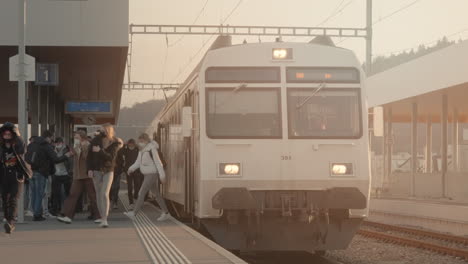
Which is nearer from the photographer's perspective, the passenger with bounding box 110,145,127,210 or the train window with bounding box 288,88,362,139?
the train window with bounding box 288,88,362,139

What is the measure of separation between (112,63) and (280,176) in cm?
1461

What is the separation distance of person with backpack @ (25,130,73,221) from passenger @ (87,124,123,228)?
1.38 meters

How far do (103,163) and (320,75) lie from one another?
13.9 ft

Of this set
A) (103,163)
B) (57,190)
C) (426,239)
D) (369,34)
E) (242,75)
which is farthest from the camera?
(369,34)

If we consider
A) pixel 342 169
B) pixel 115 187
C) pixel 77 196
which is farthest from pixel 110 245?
pixel 115 187

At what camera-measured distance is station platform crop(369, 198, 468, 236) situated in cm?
2227

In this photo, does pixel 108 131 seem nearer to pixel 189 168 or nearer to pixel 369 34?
pixel 189 168

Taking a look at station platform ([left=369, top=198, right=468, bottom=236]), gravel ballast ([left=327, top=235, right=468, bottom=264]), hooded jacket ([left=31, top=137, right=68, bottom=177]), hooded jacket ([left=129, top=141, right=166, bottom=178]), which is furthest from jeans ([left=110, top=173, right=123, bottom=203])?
station platform ([left=369, top=198, right=468, bottom=236])

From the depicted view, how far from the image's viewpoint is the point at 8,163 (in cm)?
1321

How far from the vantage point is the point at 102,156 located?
15.8 metres

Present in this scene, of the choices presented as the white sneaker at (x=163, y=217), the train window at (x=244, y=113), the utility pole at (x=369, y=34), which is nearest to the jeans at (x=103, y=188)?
the white sneaker at (x=163, y=217)

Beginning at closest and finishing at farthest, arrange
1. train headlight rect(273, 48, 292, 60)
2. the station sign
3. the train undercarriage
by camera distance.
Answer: the train undercarriage < train headlight rect(273, 48, 292, 60) < the station sign

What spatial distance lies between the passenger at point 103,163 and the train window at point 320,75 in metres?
3.75

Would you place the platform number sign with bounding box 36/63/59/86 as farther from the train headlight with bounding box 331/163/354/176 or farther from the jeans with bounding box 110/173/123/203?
the train headlight with bounding box 331/163/354/176
